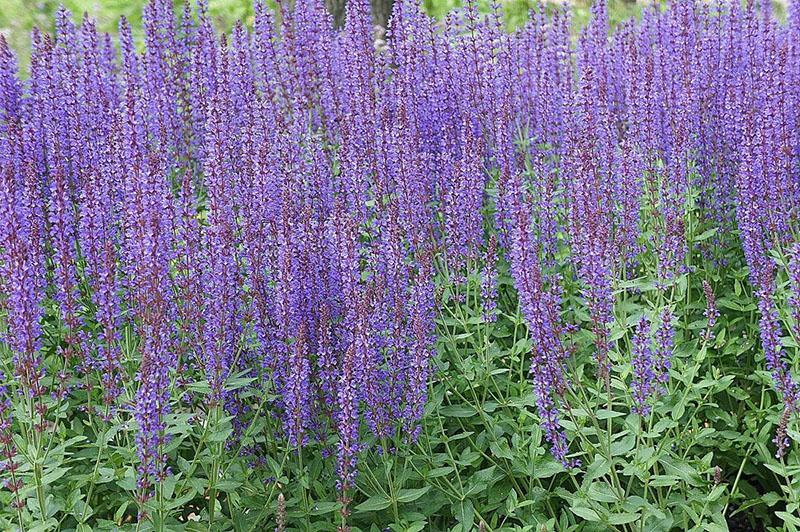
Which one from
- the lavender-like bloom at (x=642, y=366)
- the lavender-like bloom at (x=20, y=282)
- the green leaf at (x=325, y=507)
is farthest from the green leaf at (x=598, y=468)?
the lavender-like bloom at (x=20, y=282)

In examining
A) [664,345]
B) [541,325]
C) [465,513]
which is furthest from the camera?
[465,513]

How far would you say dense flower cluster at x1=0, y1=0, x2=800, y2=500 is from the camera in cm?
388

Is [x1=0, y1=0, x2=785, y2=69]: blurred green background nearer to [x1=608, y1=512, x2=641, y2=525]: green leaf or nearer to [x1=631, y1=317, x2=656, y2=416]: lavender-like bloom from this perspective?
[x1=631, y1=317, x2=656, y2=416]: lavender-like bloom

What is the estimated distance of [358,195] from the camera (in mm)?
4824

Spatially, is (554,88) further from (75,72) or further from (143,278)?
(143,278)

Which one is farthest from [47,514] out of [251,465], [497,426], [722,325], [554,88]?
[554,88]

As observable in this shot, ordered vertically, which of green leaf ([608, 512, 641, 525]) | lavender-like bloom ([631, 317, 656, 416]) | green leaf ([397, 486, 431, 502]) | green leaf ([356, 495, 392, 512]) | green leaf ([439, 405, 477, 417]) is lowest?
green leaf ([608, 512, 641, 525])

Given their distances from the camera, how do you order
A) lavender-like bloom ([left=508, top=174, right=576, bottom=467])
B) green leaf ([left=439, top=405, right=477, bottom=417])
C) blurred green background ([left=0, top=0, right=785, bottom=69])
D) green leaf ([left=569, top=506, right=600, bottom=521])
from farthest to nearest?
blurred green background ([left=0, top=0, right=785, bottom=69]) < green leaf ([left=439, top=405, right=477, bottom=417]) < green leaf ([left=569, top=506, right=600, bottom=521]) < lavender-like bloom ([left=508, top=174, right=576, bottom=467])

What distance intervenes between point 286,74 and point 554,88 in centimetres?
177

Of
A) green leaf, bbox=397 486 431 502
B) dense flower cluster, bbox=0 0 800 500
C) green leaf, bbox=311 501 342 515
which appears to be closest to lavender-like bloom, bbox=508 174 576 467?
A: dense flower cluster, bbox=0 0 800 500

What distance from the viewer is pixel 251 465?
4430mm

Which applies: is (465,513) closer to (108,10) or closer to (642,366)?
(642,366)

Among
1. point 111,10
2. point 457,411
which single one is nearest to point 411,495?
point 457,411

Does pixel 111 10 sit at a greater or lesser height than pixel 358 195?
greater
